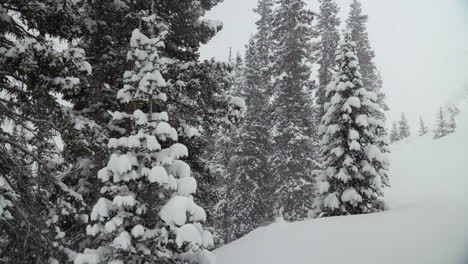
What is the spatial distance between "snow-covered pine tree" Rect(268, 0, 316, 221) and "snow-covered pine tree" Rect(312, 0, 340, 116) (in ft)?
9.08

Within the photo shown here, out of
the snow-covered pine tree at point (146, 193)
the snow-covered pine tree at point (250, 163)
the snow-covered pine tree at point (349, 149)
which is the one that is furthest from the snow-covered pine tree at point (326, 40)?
the snow-covered pine tree at point (146, 193)

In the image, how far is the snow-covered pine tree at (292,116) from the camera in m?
21.3

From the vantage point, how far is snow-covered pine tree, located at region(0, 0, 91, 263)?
23.0ft

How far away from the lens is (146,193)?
8.09m

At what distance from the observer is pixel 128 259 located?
7.54 m

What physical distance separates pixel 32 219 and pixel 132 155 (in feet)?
9.47

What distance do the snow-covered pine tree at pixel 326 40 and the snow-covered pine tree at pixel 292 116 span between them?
9.08 ft

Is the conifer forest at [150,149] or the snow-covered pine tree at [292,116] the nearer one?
the conifer forest at [150,149]

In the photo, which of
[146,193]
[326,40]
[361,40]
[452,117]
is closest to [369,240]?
[146,193]

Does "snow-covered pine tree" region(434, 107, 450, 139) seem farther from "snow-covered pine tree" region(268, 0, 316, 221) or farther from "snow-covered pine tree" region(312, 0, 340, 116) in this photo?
"snow-covered pine tree" region(268, 0, 316, 221)

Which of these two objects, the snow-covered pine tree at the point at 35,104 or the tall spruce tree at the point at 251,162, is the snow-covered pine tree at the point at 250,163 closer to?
the tall spruce tree at the point at 251,162

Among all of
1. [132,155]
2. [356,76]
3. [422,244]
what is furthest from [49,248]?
[356,76]

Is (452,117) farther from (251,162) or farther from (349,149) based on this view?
(349,149)

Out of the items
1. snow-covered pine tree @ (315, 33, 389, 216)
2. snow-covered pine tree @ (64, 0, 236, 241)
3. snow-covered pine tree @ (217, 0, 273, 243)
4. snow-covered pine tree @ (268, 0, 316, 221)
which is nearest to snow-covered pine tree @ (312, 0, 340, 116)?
snow-covered pine tree @ (268, 0, 316, 221)
